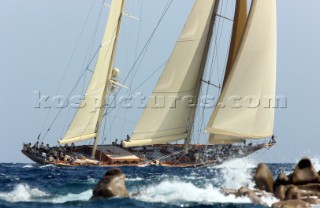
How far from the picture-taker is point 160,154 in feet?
242

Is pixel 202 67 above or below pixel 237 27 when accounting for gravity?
below

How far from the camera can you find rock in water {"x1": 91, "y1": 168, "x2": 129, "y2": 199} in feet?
104

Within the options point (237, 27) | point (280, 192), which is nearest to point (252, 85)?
point (237, 27)

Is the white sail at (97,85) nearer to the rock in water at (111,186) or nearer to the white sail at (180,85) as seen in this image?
the white sail at (180,85)

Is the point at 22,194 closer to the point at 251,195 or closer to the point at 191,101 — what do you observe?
the point at 251,195

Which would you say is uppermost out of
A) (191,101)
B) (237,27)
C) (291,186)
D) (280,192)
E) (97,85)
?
(237,27)

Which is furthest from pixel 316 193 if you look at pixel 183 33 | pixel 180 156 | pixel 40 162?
pixel 40 162

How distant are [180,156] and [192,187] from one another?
1356 inches

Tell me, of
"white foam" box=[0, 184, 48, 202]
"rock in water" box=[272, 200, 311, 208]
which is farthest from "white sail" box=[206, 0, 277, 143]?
"rock in water" box=[272, 200, 311, 208]

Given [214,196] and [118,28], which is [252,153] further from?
[214,196]

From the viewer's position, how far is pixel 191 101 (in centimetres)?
5572

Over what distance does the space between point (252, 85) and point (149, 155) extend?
28.2 m

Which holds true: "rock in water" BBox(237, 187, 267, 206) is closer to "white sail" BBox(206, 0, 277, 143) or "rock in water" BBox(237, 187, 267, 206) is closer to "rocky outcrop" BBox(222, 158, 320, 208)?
"rocky outcrop" BBox(222, 158, 320, 208)

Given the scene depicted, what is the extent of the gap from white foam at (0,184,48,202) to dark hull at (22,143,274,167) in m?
33.3
